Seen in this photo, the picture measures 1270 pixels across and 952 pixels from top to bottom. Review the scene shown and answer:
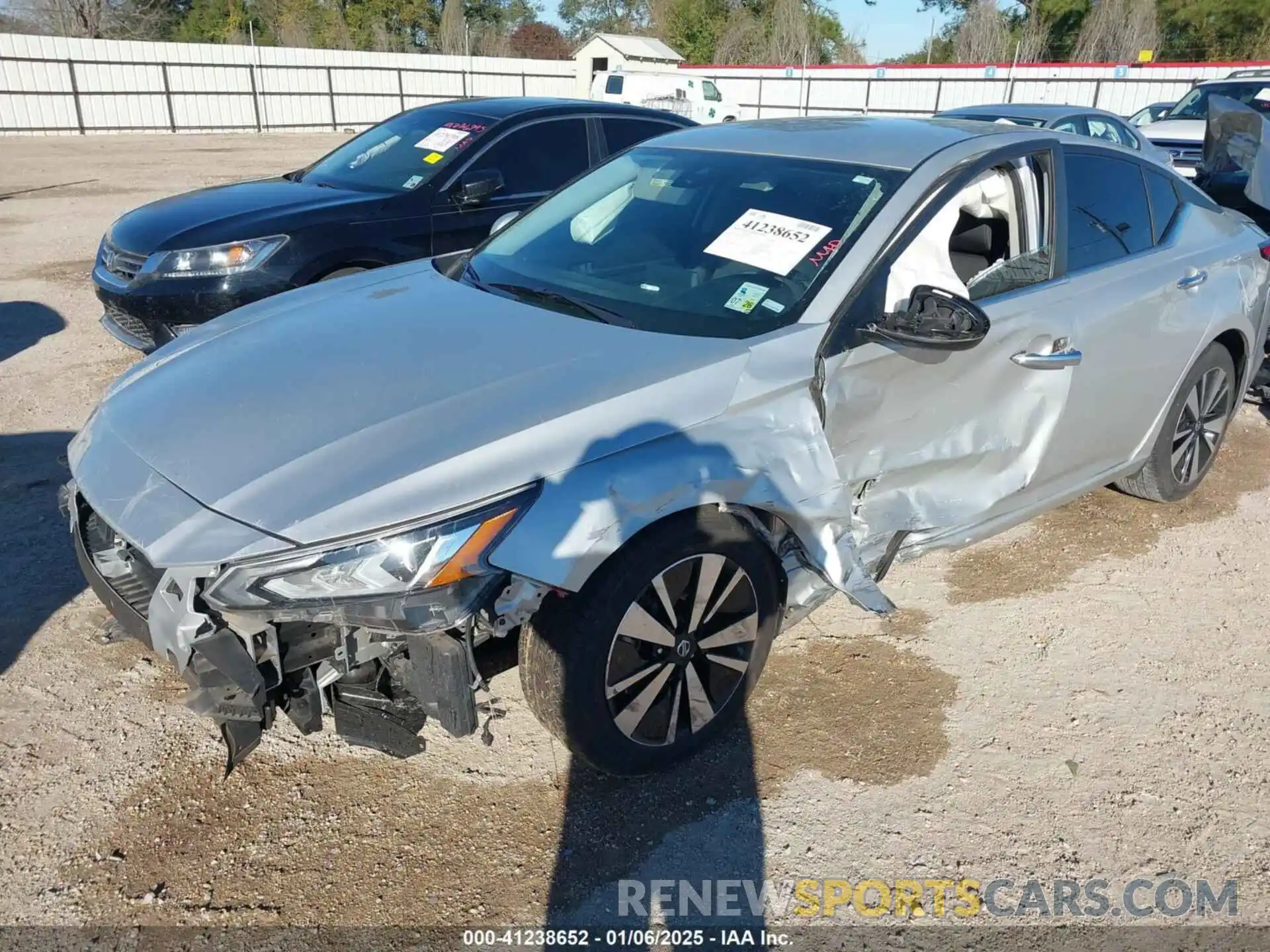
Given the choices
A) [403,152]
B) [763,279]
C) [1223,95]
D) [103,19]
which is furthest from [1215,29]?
[103,19]

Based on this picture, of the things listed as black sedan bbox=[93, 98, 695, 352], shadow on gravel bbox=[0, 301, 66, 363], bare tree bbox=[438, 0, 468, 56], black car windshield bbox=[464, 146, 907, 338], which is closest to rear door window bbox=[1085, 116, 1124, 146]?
black sedan bbox=[93, 98, 695, 352]

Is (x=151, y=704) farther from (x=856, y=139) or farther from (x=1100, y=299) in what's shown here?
(x=1100, y=299)

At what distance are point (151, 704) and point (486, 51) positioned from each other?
170 ft

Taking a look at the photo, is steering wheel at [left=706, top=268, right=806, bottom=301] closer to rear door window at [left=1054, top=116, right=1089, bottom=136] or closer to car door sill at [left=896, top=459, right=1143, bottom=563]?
car door sill at [left=896, top=459, right=1143, bottom=563]

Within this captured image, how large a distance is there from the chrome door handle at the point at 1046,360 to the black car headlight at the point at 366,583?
6.86 feet

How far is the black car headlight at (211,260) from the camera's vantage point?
5301 mm

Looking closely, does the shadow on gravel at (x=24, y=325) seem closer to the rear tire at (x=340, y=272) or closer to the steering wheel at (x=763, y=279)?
the rear tire at (x=340, y=272)

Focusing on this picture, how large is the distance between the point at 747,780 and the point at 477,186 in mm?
4318

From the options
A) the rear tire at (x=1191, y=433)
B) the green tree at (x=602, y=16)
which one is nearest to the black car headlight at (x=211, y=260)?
the rear tire at (x=1191, y=433)

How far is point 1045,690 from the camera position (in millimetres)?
3262

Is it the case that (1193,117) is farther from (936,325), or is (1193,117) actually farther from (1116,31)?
(1116,31)

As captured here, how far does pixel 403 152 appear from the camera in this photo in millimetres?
6320

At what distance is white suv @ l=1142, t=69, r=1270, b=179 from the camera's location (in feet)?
41.4

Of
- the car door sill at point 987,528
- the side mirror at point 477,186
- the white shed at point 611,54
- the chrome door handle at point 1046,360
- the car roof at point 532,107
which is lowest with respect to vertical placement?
the car door sill at point 987,528
